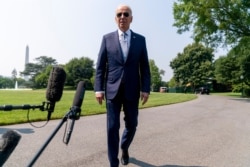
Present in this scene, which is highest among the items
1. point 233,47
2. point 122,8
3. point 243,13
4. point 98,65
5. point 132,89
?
point 243,13

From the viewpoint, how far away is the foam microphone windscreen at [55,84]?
6.66 ft

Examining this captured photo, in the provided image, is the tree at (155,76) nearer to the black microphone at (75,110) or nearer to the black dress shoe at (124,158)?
the black dress shoe at (124,158)

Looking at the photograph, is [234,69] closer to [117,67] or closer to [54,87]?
[117,67]

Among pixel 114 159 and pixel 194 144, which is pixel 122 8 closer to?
pixel 114 159

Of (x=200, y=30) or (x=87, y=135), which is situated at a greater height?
(x=200, y=30)

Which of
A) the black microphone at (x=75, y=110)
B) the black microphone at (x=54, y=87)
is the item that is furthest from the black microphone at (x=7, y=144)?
the black microphone at (x=75, y=110)

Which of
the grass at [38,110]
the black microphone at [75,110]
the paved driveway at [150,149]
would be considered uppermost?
the black microphone at [75,110]

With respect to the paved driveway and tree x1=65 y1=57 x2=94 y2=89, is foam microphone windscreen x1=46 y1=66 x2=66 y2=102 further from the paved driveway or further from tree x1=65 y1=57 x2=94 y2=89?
tree x1=65 y1=57 x2=94 y2=89

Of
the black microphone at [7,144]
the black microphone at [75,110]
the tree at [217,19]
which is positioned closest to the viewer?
the black microphone at [7,144]

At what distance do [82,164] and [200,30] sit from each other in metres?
31.4

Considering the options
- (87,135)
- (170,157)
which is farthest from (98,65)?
(87,135)

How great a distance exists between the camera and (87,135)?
709cm

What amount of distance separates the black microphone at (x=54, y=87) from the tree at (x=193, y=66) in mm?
83889

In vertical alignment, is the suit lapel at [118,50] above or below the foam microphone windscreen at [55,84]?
above
